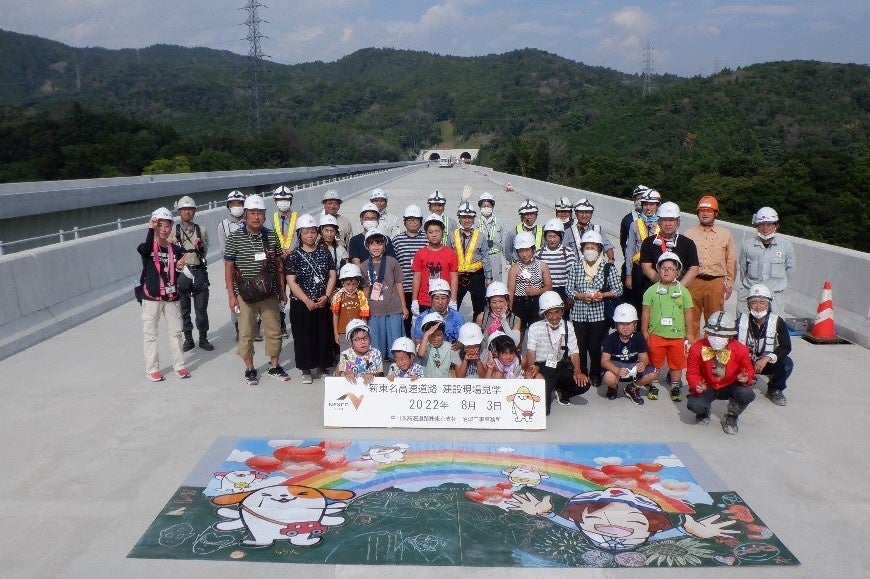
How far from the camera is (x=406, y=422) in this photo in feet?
21.6

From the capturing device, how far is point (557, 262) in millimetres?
7902

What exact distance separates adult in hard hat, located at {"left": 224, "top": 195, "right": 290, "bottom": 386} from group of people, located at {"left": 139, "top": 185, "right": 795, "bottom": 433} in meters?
0.01

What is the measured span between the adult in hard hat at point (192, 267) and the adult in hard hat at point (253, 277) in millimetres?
1325

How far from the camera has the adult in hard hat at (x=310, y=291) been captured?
24.6 feet

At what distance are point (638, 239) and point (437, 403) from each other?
3.61 m

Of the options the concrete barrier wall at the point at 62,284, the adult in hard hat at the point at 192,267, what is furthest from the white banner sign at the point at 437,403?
Result: the concrete barrier wall at the point at 62,284

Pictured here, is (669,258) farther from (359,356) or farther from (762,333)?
(359,356)

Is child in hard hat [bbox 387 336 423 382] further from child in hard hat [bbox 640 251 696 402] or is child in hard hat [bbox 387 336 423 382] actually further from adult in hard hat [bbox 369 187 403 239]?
adult in hard hat [bbox 369 187 403 239]

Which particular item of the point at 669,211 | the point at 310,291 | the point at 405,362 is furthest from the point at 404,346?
the point at 669,211

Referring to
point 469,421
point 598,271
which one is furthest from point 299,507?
point 598,271

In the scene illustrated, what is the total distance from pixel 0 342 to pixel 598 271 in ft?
22.6

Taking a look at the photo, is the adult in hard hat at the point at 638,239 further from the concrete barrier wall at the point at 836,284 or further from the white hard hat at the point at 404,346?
the white hard hat at the point at 404,346

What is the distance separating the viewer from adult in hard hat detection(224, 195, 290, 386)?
24.7 feet

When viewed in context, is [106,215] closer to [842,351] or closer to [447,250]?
[447,250]
